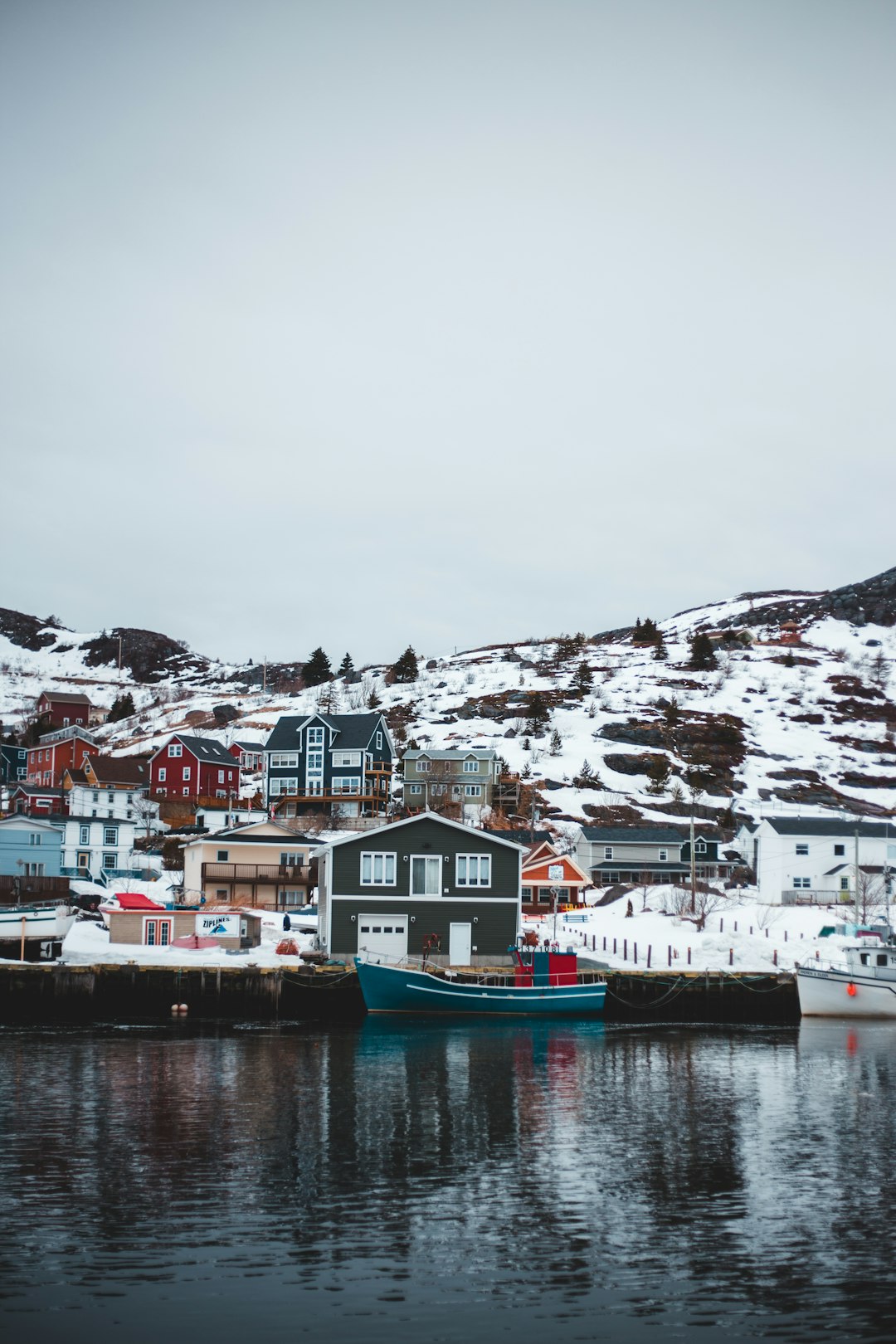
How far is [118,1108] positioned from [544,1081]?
13.7 metres

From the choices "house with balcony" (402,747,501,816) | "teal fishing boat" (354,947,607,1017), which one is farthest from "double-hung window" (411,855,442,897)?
"house with balcony" (402,747,501,816)

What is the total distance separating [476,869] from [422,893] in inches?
127

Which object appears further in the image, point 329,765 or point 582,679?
point 582,679

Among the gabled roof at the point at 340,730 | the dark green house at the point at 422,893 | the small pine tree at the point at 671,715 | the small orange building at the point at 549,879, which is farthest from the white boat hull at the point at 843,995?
the small pine tree at the point at 671,715

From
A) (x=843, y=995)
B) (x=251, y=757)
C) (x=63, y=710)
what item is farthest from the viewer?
(x=63, y=710)

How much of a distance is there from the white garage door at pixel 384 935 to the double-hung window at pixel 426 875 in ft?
5.53

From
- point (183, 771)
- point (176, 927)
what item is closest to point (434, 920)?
point (176, 927)

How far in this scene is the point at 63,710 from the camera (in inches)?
7018

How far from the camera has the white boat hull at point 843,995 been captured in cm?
5816

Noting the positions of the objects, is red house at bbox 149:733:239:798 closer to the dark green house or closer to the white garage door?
the dark green house

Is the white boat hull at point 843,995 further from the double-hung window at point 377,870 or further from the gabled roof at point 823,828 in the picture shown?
the gabled roof at point 823,828

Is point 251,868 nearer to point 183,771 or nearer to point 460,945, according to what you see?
point 460,945

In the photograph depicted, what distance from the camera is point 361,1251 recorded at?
756 inches

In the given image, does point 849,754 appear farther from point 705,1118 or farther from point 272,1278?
point 272,1278
